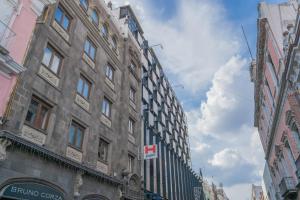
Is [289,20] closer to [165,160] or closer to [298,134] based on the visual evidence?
[298,134]

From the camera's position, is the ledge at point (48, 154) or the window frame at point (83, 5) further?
the window frame at point (83, 5)

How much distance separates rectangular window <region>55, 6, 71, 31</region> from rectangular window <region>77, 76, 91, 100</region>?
3637 mm

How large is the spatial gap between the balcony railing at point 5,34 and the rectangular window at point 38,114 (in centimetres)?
287

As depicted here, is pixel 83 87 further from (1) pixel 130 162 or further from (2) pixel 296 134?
(2) pixel 296 134

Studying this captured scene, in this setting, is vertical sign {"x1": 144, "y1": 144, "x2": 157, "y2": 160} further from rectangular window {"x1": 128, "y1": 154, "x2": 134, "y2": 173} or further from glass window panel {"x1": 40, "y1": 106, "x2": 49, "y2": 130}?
glass window panel {"x1": 40, "y1": 106, "x2": 49, "y2": 130}

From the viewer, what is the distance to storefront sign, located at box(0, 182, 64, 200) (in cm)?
916

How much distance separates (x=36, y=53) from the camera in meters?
12.1

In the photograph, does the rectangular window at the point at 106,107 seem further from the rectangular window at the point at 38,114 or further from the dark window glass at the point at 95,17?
the dark window glass at the point at 95,17

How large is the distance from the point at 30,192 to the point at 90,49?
37.7 ft

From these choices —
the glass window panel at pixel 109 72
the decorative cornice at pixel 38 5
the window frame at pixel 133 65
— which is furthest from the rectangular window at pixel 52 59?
the window frame at pixel 133 65

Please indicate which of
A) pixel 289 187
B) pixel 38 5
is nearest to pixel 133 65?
pixel 38 5

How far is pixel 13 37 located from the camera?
1102 cm

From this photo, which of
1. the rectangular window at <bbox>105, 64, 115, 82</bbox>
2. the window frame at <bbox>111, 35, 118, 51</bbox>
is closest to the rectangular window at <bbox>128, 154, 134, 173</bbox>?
the rectangular window at <bbox>105, 64, 115, 82</bbox>

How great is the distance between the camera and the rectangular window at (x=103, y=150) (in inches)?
657
